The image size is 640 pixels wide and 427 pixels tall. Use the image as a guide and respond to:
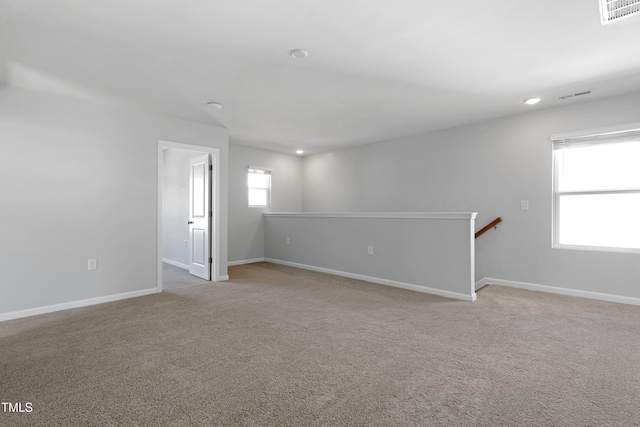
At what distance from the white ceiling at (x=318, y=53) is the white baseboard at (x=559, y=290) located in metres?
2.33

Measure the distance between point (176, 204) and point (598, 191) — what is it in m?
6.64

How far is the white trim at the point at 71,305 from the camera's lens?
3098 mm

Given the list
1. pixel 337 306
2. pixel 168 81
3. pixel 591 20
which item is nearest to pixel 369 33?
pixel 591 20

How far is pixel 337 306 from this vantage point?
3451 millimetres

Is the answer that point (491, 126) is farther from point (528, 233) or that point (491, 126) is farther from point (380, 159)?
point (380, 159)

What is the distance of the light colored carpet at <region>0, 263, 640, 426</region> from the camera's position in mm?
1631

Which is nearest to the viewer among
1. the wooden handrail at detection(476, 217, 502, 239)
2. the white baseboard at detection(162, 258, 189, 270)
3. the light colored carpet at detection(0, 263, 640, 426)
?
the light colored carpet at detection(0, 263, 640, 426)

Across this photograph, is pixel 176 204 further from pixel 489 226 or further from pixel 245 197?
pixel 489 226

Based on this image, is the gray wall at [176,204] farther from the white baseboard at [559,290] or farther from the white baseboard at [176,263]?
the white baseboard at [559,290]

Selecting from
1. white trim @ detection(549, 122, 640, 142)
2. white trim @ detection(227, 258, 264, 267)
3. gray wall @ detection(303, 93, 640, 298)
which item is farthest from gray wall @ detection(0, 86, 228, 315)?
white trim @ detection(549, 122, 640, 142)

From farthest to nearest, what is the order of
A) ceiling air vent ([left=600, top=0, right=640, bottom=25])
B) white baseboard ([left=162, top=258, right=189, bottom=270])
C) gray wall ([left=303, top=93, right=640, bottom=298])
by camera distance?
white baseboard ([left=162, top=258, right=189, bottom=270]), gray wall ([left=303, top=93, right=640, bottom=298]), ceiling air vent ([left=600, top=0, right=640, bottom=25])

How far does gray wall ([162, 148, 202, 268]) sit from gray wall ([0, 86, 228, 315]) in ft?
5.50

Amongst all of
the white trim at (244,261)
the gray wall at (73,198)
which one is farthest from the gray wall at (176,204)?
the gray wall at (73,198)

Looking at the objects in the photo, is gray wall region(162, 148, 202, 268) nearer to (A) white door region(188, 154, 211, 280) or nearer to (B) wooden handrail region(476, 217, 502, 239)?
(A) white door region(188, 154, 211, 280)
